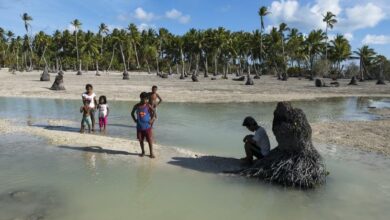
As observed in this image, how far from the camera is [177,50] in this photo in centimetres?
9256

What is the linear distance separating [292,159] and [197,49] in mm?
78438

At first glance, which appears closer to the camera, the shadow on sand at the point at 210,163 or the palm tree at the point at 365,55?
the shadow on sand at the point at 210,163

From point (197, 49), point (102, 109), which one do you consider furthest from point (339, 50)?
point (102, 109)

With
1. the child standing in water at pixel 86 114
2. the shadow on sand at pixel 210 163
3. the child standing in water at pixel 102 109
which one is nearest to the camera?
the shadow on sand at pixel 210 163

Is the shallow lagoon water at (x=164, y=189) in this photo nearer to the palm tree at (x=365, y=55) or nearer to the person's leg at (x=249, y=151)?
the person's leg at (x=249, y=151)

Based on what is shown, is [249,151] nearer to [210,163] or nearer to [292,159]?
[210,163]

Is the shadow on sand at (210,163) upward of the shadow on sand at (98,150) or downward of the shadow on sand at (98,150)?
downward

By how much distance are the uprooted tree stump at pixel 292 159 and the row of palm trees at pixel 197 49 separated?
6675cm

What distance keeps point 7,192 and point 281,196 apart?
4926mm

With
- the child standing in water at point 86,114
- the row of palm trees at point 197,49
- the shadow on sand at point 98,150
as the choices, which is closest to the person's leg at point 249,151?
the shadow on sand at point 98,150

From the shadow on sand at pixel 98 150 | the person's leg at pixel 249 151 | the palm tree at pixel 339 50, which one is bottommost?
the shadow on sand at pixel 98 150

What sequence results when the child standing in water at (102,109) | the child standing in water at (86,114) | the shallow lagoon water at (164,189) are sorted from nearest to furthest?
the shallow lagoon water at (164,189) → the child standing in water at (86,114) → the child standing in water at (102,109)

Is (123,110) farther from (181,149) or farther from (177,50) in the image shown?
(177,50)

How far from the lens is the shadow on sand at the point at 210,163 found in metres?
9.47
